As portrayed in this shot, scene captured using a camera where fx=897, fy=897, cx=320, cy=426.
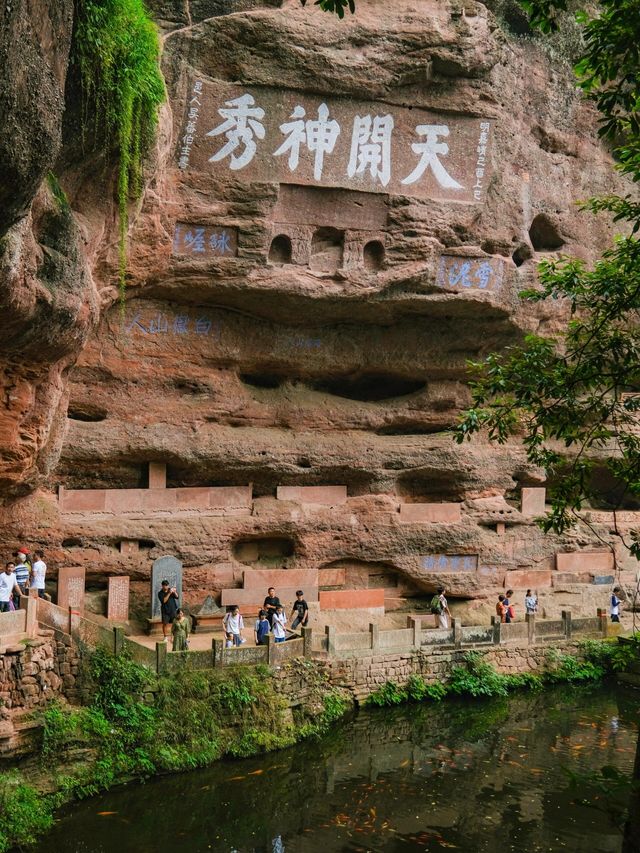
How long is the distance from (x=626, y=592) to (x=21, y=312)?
15.1 metres

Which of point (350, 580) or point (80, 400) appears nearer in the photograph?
point (80, 400)

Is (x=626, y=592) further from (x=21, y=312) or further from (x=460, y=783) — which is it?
(x=21, y=312)

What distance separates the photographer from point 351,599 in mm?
17844

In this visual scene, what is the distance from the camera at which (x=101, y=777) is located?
11945mm

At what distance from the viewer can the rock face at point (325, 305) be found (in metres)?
16.2

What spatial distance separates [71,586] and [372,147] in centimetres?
979

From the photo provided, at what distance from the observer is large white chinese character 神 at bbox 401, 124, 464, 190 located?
684 inches

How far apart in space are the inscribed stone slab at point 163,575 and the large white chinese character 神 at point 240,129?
286 inches

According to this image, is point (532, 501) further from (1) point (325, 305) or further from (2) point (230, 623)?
(2) point (230, 623)

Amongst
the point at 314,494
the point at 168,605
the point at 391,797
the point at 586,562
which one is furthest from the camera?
the point at 586,562

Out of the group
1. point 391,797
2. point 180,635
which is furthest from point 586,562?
point 180,635

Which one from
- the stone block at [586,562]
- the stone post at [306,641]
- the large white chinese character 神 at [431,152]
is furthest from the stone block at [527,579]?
the large white chinese character 神 at [431,152]

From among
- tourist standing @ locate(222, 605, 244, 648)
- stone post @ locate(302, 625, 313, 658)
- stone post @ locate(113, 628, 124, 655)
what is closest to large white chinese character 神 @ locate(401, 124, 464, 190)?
stone post @ locate(302, 625, 313, 658)

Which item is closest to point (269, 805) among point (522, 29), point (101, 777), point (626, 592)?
point (101, 777)
